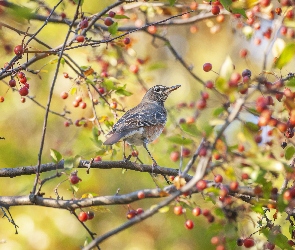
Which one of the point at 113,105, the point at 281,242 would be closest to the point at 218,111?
the point at 281,242

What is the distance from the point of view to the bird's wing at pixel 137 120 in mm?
5148

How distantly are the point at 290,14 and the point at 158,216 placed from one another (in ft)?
18.3

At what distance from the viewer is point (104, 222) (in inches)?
352

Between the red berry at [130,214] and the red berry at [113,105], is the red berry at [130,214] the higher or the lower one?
the lower one

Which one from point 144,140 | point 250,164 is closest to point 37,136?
point 144,140

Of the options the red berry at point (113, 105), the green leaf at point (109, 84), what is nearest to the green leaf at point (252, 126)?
the green leaf at point (109, 84)

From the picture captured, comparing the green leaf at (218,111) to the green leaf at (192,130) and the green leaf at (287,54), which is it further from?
the green leaf at (287,54)

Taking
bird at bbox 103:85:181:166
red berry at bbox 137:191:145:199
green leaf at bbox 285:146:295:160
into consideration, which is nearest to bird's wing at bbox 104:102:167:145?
bird at bbox 103:85:181:166

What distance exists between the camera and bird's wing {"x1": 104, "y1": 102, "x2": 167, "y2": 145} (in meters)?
5.15

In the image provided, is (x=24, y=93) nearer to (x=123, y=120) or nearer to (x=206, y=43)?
(x=123, y=120)

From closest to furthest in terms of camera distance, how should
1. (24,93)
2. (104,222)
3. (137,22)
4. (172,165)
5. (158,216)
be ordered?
(24,93), (137,22), (172,165), (104,222), (158,216)

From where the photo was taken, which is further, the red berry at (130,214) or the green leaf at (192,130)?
the red berry at (130,214)

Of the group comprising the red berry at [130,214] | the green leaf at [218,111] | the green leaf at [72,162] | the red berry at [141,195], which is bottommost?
the red berry at [141,195]

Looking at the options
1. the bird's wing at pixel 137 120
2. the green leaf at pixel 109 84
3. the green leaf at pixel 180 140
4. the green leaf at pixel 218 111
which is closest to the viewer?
the green leaf at pixel 218 111
